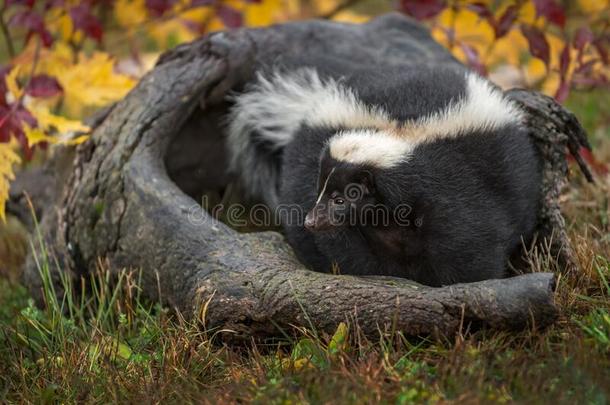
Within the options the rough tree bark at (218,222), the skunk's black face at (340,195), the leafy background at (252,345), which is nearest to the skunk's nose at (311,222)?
the skunk's black face at (340,195)

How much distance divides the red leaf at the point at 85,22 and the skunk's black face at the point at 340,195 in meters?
2.83

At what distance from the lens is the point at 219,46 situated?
5258 millimetres

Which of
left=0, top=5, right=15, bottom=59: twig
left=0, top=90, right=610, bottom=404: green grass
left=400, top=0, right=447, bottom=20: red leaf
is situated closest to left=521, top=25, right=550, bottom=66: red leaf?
left=400, top=0, right=447, bottom=20: red leaf

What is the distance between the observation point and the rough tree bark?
11.4ft

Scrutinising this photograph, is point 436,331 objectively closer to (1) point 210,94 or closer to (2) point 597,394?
(2) point 597,394

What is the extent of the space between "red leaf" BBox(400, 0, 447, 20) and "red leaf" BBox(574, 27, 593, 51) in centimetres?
112

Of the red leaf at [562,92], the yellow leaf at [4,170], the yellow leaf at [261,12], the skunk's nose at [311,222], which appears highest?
the yellow leaf at [261,12]

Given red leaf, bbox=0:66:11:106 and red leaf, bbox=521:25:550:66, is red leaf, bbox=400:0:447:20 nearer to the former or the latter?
red leaf, bbox=521:25:550:66

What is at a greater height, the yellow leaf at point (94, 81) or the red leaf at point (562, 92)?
the red leaf at point (562, 92)

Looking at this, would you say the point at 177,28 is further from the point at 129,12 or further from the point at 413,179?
the point at 413,179

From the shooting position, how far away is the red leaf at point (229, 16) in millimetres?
6160

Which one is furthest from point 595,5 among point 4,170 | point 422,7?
point 4,170

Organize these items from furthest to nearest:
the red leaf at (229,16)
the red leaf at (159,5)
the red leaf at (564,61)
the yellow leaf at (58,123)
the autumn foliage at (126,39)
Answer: the red leaf at (229,16) → the red leaf at (159,5) → the red leaf at (564,61) → the autumn foliage at (126,39) → the yellow leaf at (58,123)

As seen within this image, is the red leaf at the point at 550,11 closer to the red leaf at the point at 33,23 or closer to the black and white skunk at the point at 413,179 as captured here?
the black and white skunk at the point at 413,179
